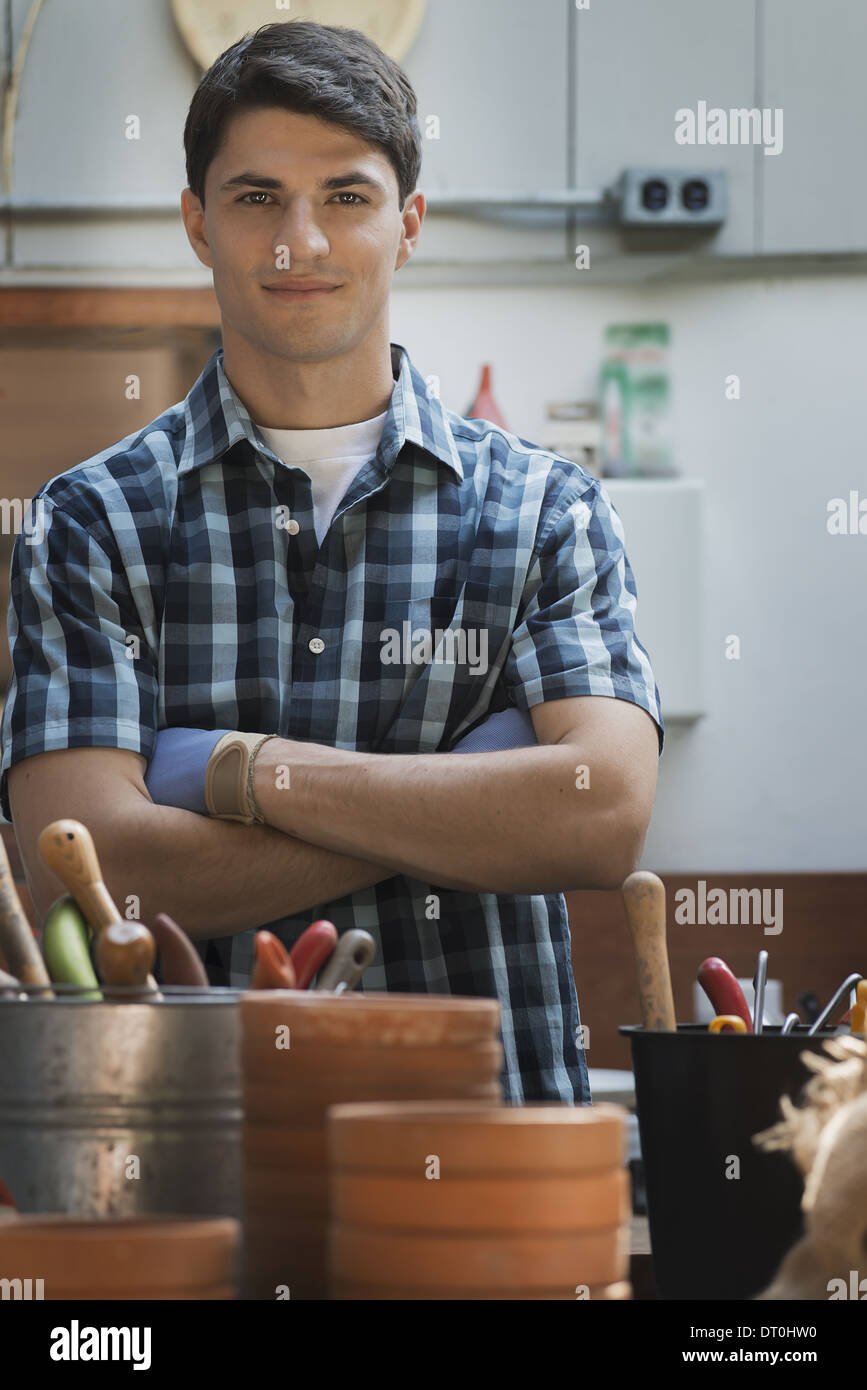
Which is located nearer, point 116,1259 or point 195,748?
point 116,1259

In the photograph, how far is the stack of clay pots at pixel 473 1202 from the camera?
48cm

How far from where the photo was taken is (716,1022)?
0.81 meters

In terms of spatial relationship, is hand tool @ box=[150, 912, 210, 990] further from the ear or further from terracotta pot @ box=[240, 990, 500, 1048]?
the ear

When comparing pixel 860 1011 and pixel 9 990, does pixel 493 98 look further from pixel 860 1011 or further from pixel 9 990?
pixel 9 990

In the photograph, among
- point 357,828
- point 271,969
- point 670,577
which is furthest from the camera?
point 670,577

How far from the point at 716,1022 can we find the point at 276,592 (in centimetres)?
58

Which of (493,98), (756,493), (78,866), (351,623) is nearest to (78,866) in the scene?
(78,866)

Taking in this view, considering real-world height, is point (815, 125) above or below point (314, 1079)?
above

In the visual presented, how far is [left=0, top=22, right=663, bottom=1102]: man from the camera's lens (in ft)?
3.88

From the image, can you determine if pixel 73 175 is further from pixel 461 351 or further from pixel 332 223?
pixel 332 223

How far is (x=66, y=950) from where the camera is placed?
2.29ft

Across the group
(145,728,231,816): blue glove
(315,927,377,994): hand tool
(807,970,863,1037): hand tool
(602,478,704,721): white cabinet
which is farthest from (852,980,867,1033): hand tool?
(602,478,704,721): white cabinet

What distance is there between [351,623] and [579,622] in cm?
17

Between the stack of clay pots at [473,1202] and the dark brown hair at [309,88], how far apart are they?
959mm
